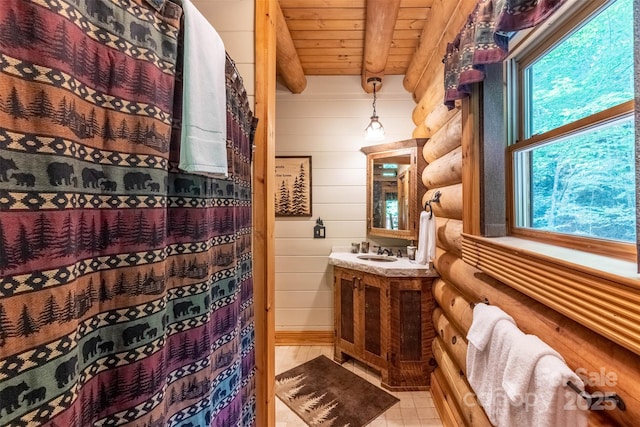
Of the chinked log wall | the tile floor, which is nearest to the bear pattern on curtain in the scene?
the chinked log wall

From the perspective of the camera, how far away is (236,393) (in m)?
1.00

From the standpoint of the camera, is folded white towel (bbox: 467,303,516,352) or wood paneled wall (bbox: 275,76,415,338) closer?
folded white towel (bbox: 467,303,516,352)

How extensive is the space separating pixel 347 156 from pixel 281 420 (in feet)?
7.90

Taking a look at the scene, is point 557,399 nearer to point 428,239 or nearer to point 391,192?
point 428,239

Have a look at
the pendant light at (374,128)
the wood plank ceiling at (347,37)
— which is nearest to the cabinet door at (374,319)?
the pendant light at (374,128)

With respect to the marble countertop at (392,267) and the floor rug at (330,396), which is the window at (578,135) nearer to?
the marble countertop at (392,267)

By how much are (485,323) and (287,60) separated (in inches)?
97.5

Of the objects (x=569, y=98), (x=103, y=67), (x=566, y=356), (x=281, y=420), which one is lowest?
(x=281, y=420)

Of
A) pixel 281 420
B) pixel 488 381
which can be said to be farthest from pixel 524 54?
pixel 281 420

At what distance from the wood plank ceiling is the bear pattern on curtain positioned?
168 cm

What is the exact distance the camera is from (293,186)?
9.75 feet

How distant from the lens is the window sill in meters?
0.60

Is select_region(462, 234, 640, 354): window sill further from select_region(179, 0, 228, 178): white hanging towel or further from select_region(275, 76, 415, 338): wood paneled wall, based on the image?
select_region(275, 76, 415, 338): wood paneled wall

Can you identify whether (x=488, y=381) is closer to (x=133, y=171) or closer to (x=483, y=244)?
(x=483, y=244)
